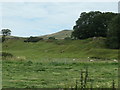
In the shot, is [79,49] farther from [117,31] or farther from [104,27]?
[104,27]

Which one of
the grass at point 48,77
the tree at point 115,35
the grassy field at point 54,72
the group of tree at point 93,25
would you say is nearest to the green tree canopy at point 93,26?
the group of tree at point 93,25

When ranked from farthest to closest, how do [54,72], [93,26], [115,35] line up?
[93,26] → [115,35] → [54,72]

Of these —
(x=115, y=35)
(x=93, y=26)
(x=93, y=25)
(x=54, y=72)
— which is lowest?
(x=54, y=72)

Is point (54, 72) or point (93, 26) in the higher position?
point (93, 26)

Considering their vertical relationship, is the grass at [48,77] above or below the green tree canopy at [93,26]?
below

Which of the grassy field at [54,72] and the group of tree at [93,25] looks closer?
the grassy field at [54,72]

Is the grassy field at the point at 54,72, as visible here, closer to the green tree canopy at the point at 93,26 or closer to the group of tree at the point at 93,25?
the group of tree at the point at 93,25

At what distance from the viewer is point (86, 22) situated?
103688 millimetres

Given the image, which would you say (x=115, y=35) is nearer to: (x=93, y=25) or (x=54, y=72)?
(x=93, y=25)

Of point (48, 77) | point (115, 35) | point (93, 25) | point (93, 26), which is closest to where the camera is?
point (48, 77)

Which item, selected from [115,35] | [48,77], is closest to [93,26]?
[115,35]

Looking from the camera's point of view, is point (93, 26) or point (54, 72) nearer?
point (54, 72)

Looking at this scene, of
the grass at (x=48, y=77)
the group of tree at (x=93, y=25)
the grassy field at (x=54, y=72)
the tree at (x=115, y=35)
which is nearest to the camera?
the grass at (x=48, y=77)

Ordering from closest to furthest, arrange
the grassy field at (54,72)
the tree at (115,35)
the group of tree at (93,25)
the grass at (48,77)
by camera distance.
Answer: the grass at (48,77) < the grassy field at (54,72) < the tree at (115,35) < the group of tree at (93,25)
